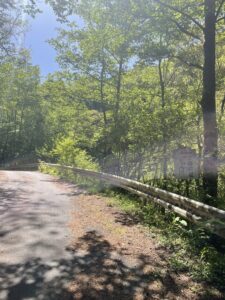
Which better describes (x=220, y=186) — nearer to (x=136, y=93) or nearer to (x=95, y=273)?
(x=95, y=273)

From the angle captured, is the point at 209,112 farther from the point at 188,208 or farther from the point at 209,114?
the point at 188,208

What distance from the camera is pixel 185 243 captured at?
6723 millimetres

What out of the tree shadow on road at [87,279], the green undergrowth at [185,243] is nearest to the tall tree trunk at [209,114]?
the green undergrowth at [185,243]

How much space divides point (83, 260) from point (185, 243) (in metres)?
2.10

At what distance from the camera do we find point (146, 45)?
38.5 feet

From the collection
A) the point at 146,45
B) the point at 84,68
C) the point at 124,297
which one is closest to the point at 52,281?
the point at 124,297

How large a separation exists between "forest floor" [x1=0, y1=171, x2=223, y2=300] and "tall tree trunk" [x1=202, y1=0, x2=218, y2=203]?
2.10 meters

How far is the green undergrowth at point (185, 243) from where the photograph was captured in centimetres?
534

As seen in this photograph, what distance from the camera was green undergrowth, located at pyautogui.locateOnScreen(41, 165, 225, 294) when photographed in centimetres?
534

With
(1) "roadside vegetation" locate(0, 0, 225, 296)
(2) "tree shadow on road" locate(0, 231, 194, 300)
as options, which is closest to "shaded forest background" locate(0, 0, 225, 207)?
(1) "roadside vegetation" locate(0, 0, 225, 296)

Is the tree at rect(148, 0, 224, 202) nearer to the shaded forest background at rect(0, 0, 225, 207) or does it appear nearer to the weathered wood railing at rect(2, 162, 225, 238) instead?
the weathered wood railing at rect(2, 162, 225, 238)

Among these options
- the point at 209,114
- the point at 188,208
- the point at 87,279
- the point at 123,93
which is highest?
the point at 123,93

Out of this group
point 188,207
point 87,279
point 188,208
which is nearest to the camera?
point 87,279

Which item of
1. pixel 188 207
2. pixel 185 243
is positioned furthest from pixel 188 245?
pixel 188 207
